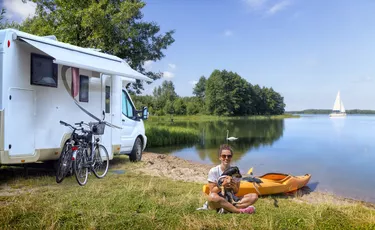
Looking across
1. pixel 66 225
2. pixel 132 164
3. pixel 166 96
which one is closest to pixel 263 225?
pixel 66 225

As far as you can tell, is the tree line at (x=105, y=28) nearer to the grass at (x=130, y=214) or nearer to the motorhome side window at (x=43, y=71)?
the motorhome side window at (x=43, y=71)

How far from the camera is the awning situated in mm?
6230

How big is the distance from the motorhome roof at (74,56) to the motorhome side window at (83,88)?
55 cm

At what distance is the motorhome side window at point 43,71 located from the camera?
21.7ft

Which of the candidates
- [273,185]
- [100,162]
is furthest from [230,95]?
[100,162]

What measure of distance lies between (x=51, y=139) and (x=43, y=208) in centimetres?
253

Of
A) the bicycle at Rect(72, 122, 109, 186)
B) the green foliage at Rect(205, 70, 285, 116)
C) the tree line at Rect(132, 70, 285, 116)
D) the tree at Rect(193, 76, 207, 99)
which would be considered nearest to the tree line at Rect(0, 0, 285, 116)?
the bicycle at Rect(72, 122, 109, 186)

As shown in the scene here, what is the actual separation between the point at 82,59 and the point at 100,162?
7.76 ft

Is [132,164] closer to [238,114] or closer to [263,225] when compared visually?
[263,225]

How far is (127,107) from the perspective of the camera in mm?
10445

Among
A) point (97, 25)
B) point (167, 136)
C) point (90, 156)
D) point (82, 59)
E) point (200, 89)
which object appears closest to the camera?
point (82, 59)

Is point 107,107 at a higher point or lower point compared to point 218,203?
higher

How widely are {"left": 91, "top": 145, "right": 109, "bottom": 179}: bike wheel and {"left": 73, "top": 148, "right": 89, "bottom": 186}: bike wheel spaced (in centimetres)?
31

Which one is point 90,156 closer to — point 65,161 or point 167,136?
point 65,161
